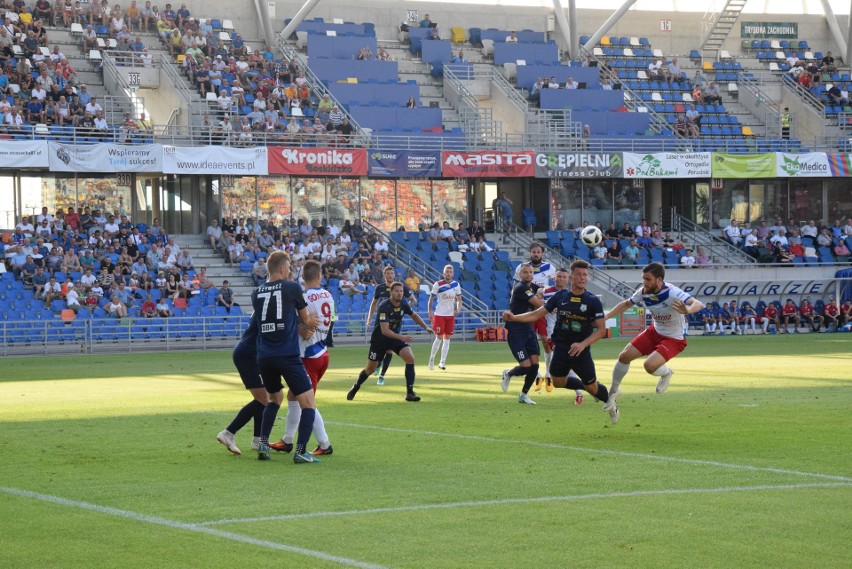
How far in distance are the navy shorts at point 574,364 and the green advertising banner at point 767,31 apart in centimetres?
5352

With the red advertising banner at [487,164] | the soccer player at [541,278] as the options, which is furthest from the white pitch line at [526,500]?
the red advertising banner at [487,164]

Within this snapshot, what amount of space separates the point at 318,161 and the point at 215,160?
406cm

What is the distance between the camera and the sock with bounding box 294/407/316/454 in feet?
38.5

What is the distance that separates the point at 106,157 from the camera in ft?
137

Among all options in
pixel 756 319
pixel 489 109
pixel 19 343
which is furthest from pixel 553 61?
pixel 19 343

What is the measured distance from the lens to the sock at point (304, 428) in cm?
1174

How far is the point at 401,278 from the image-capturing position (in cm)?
4356

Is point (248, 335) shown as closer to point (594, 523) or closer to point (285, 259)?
point (285, 259)

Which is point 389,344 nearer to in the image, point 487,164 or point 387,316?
point 387,316

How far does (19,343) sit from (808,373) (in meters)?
22.8

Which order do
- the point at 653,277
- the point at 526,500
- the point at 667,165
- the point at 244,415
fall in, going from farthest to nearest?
the point at 667,165
the point at 653,277
the point at 244,415
the point at 526,500

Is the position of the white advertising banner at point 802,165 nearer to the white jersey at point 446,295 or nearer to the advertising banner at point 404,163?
the advertising banner at point 404,163

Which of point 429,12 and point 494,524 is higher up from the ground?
point 429,12

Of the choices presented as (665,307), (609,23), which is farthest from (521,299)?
(609,23)
